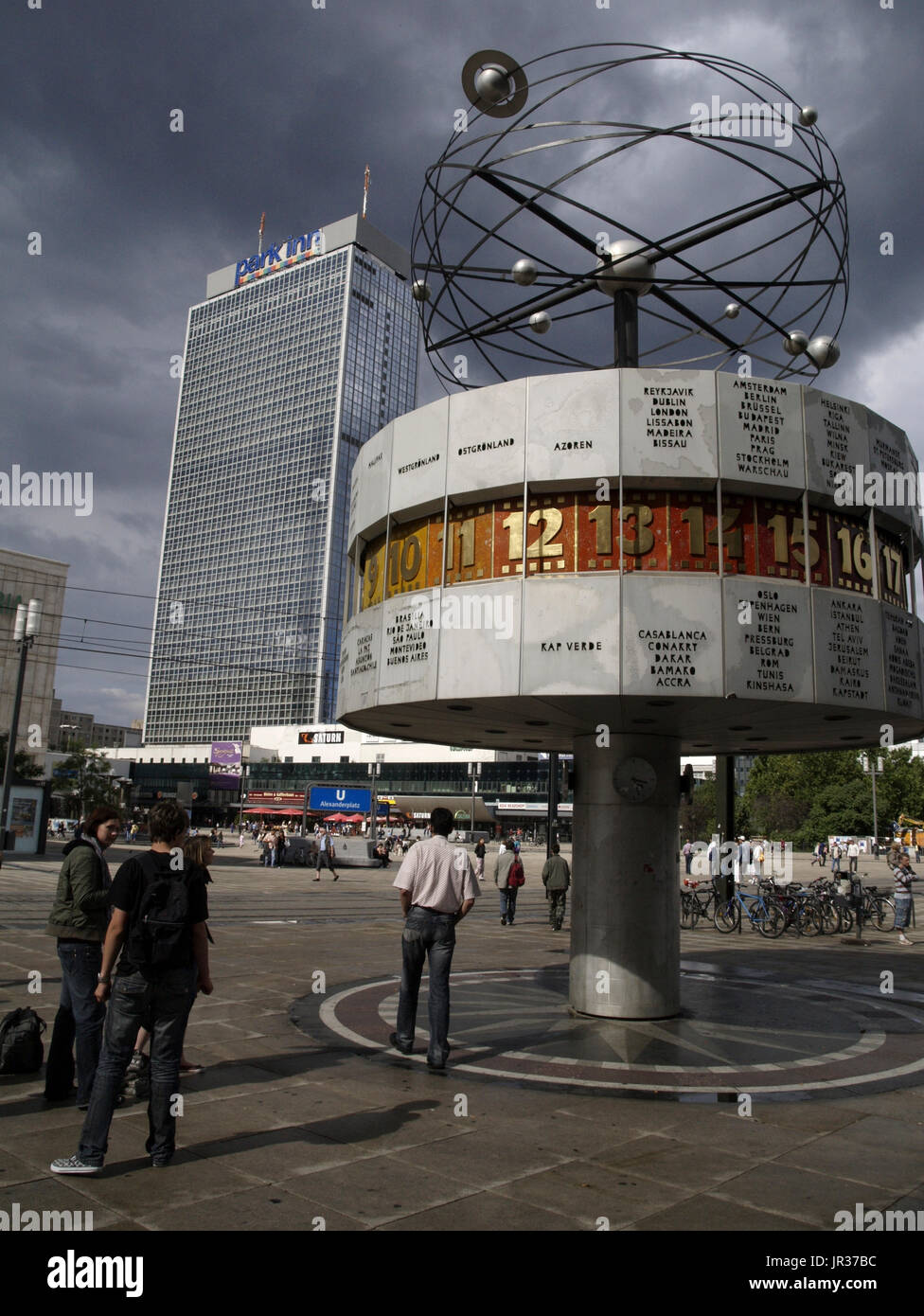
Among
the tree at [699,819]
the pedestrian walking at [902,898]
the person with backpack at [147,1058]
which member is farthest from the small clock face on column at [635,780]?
the tree at [699,819]

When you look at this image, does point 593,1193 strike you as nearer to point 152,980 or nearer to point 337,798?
point 152,980

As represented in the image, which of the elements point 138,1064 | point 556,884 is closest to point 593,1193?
point 138,1064

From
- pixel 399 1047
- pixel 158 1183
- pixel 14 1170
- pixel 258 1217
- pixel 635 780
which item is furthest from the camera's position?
pixel 635 780

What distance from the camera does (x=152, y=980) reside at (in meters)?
4.89

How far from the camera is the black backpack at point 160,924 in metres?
4.86

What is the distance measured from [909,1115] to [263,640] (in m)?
147

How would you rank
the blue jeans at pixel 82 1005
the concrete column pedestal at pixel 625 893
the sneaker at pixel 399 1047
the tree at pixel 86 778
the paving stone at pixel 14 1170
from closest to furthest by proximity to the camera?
the paving stone at pixel 14 1170
the blue jeans at pixel 82 1005
the sneaker at pixel 399 1047
the concrete column pedestal at pixel 625 893
the tree at pixel 86 778

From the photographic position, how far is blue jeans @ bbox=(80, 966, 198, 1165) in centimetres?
482

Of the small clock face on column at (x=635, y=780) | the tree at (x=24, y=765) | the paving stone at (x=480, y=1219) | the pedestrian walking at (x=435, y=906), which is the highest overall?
the tree at (x=24, y=765)

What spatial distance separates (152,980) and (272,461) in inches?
5984

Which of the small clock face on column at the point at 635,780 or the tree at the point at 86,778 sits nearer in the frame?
the small clock face on column at the point at 635,780

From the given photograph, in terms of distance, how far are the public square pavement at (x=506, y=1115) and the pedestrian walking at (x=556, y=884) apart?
22.7 feet

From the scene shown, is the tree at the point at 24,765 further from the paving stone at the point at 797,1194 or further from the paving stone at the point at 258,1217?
the paving stone at the point at 797,1194
